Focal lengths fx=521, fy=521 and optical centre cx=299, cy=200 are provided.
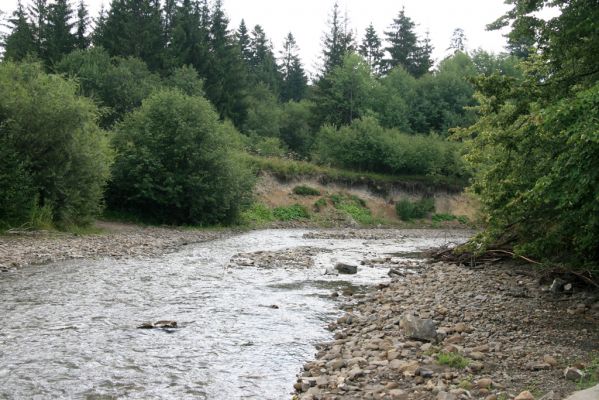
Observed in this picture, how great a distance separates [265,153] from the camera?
64375 mm

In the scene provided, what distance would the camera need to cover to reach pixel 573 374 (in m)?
7.02

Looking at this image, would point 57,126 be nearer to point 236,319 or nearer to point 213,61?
point 236,319

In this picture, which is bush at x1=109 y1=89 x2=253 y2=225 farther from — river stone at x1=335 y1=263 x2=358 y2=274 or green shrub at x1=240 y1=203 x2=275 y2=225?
river stone at x1=335 y1=263 x2=358 y2=274

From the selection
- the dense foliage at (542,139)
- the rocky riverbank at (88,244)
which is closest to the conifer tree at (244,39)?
the rocky riverbank at (88,244)

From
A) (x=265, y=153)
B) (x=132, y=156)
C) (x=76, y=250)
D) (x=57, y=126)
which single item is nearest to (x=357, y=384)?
(x=76, y=250)

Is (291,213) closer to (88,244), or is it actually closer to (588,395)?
(88,244)

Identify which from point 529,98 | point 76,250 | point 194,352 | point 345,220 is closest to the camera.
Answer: point 194,352

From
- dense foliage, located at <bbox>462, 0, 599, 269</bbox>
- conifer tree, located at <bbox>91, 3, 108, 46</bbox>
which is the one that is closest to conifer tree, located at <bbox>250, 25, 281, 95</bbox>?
conifer tree, located at <bbox>91, 3, 108, 46</bbox>

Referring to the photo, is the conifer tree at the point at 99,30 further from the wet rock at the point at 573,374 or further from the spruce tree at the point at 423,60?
the wet rock at the point at 573,374

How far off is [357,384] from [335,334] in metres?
3.35

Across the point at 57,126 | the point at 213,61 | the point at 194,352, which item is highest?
the point at 213,61

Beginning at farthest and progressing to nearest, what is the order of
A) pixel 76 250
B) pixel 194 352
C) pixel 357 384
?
pixel 76 250
pixel 194 352
pixel 357 384

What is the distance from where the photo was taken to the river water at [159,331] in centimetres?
799

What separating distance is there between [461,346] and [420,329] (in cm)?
92
